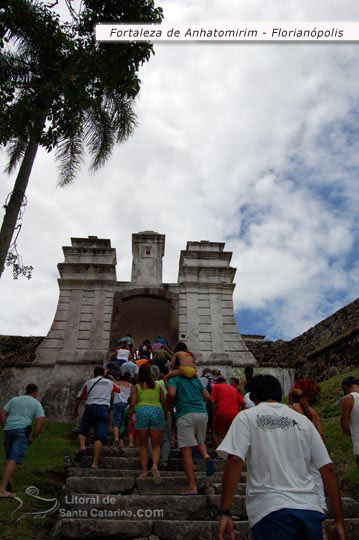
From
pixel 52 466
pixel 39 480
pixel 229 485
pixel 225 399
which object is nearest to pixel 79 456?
pixel 39 480

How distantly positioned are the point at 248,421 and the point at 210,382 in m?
6.60

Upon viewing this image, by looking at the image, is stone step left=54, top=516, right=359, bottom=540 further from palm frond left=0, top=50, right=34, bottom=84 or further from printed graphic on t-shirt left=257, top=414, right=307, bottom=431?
palm frond left=0, top=50, right=34, bottom=84

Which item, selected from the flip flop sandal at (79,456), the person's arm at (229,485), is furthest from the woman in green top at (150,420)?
the person's arm at (229,485)

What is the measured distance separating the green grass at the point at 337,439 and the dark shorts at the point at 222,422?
5.03 feet

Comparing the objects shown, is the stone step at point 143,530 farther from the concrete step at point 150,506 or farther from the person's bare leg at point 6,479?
the person's bare leg at point 6,479

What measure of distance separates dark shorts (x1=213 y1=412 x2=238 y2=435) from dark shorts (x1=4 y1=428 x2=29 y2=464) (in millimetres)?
2731

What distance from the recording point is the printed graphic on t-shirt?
2867 mm

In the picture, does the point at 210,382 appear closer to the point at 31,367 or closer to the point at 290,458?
the point at 31,367

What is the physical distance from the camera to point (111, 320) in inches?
543

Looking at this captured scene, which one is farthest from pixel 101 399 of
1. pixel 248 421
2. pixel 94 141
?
pixel 94 141

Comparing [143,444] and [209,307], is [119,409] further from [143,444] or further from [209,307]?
[209,307]

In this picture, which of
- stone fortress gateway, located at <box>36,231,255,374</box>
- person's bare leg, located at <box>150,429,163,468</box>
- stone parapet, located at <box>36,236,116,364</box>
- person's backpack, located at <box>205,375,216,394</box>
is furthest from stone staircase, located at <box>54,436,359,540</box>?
stone fortress gateway, located at <box>36,231,255,374</box>

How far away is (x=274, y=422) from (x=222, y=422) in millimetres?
4265

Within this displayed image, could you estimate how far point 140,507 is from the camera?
16.1ft
